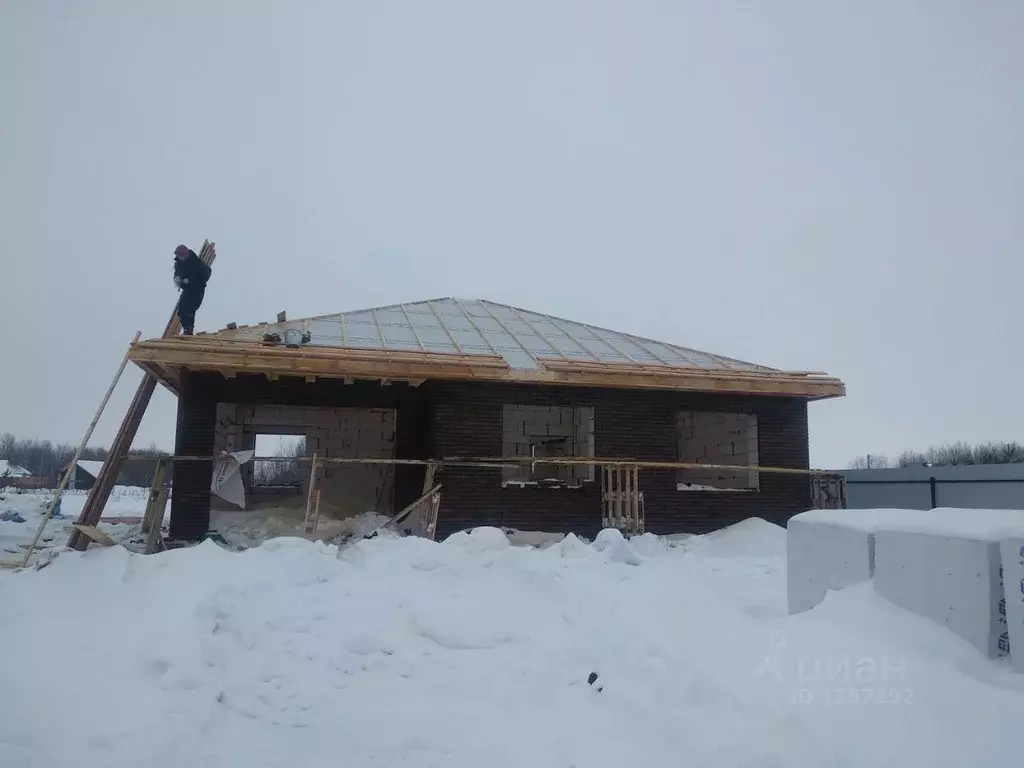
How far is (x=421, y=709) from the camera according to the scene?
4203 mm

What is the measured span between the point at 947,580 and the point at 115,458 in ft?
36.7

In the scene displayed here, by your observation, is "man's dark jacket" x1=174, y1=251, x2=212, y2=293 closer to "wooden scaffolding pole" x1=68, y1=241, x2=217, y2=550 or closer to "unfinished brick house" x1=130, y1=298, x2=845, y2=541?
"wooden scaffolding pole" x1=68, y1=241, x2=217, y2=550

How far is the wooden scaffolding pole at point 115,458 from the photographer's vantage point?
10.7 metres

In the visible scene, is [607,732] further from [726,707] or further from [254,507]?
[254,507]

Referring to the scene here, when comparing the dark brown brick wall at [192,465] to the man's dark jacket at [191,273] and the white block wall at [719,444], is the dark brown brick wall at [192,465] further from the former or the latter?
the white block wall at [719,444]

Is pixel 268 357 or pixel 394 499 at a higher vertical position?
pixel 268 357

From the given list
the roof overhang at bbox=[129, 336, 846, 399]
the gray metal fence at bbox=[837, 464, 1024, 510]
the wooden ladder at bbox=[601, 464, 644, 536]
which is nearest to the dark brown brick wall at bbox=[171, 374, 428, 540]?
the roof overhang at bbox=[129, 336, 846, 399]

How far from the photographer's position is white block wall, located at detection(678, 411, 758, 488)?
45.3 ft

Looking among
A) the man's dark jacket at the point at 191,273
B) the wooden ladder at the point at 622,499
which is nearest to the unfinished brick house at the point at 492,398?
the wooden ladder at the point at 622,499

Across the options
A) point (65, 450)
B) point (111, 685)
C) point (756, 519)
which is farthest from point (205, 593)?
point (65, 450)

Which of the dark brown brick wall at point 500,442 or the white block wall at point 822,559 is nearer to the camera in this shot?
the white block wall at point 822,559

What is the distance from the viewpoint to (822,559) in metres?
5.04

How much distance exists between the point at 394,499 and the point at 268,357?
13.4ft

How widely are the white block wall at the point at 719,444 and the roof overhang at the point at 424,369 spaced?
1.09 m
